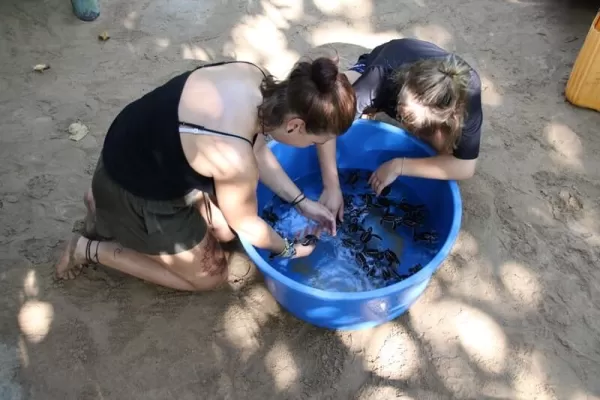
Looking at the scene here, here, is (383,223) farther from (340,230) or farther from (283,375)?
(283,375)

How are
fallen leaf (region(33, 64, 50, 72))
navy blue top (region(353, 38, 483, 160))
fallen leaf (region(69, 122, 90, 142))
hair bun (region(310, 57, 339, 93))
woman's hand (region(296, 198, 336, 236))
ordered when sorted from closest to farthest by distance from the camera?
1. hair bun (region(310, 57, 339, 93))
2. navy blue top (region(353, 38, 483, 160))
3. woman's hand (region(296, 198, 336, 236))
4. fallen leaf (region(69, 122, 90, 142))
5. fallen leaf (region(33, 64, 50, 72))

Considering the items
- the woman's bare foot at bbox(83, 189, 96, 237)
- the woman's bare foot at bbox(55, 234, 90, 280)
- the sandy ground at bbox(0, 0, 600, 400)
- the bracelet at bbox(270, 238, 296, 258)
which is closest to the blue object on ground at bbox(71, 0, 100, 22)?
the sandy ground at bbox(0, 0, 600, 400)

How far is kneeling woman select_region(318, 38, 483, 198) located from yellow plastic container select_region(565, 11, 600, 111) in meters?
0.92

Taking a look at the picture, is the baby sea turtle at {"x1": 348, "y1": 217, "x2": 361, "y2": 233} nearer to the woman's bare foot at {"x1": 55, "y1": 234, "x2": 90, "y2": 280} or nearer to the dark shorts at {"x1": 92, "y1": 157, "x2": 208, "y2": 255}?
the dark shorts at {"x1": 92, "y1": 157, "x2": 208, "y2": 255}

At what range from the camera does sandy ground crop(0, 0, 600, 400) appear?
2.08 metres

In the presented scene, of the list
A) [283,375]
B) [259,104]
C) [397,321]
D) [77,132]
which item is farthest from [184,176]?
[77,132]

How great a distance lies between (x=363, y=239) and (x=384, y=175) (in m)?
0.29

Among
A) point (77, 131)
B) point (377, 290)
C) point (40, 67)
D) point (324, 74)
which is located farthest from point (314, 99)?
point (40, 67)

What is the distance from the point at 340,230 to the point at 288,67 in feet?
3.69

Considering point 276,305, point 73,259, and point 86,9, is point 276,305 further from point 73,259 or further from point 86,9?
point 86,9

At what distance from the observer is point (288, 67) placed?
3.22 metres

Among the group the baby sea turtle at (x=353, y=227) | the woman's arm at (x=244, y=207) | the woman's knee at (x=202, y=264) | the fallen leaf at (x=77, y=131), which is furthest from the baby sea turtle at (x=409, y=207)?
the fallen leaf at (x=77, y=131)

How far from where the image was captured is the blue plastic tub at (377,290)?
1.89 metres

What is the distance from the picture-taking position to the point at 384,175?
2434 millimetres
